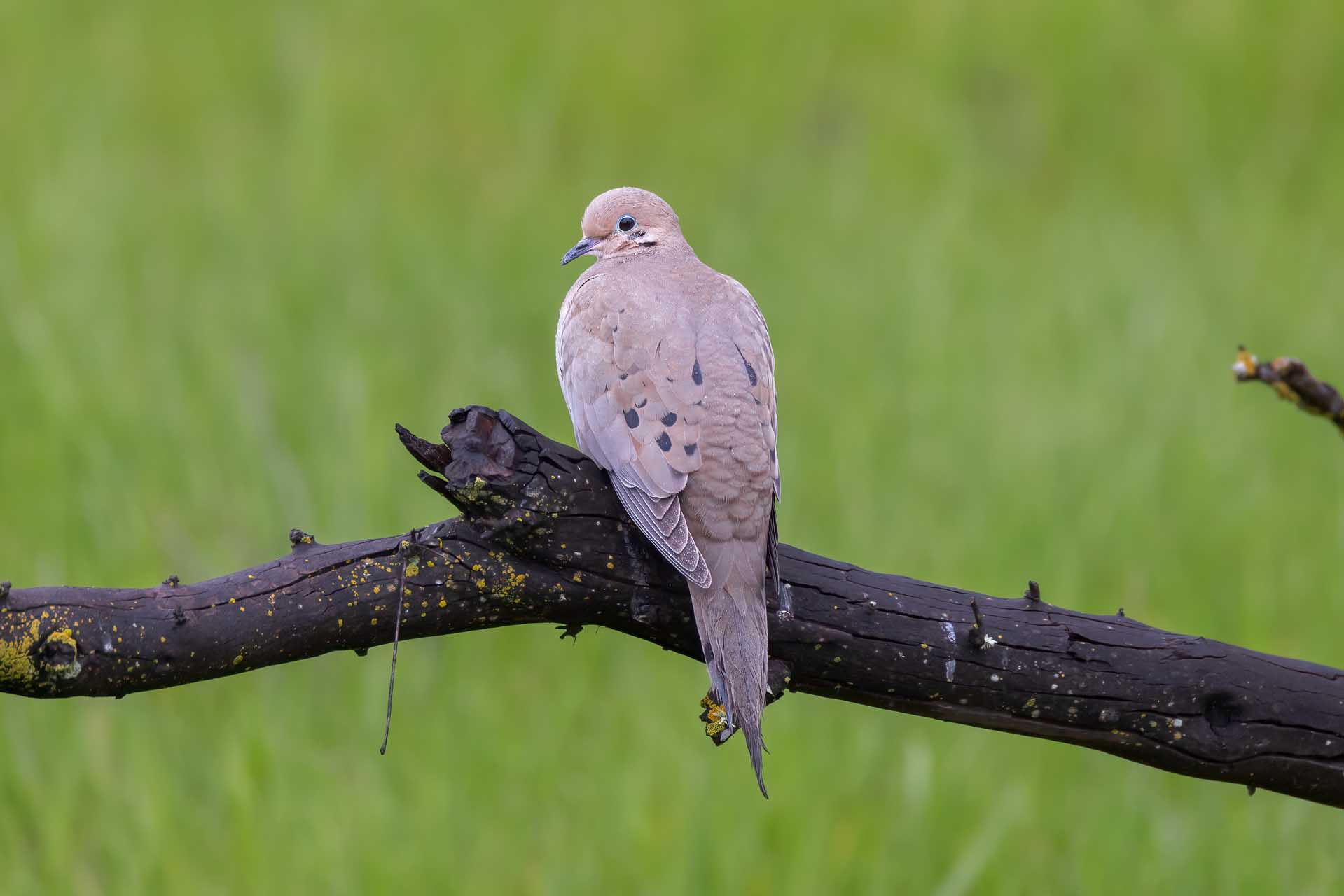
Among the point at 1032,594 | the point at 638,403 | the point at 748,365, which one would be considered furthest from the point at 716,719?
the point at 748,365

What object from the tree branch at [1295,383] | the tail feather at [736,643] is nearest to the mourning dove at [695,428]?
the tail feather at [736,643]

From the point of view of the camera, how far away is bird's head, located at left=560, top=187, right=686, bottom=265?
4.02 metres

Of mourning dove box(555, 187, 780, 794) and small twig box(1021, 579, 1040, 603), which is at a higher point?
mourning dove box(555, 187, 780, 794)

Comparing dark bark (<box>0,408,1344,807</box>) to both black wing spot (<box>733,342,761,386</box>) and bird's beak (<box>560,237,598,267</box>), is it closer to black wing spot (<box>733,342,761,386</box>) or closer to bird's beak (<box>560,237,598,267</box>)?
black wing spot (<box>733,342,761,386</box>)

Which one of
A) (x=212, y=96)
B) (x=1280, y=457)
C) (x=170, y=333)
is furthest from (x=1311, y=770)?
(x=212, y=96)

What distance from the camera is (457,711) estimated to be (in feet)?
19.2

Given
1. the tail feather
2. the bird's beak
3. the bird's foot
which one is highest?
the bird's beak

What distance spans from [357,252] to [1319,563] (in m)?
5.43

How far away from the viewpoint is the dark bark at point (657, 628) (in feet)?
7.78

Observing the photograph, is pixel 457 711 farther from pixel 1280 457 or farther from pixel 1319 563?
pixel 1280 457

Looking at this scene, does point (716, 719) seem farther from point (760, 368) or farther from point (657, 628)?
point (760, 368)

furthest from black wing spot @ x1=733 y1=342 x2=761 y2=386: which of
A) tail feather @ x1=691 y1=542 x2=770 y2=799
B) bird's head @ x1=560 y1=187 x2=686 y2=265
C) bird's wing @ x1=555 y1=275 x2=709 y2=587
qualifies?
bird's head @ x1=560 y1=187 x2=686 y2=265

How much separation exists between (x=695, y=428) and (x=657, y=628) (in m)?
0.49

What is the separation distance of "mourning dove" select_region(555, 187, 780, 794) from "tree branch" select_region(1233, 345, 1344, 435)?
38.2 inches
